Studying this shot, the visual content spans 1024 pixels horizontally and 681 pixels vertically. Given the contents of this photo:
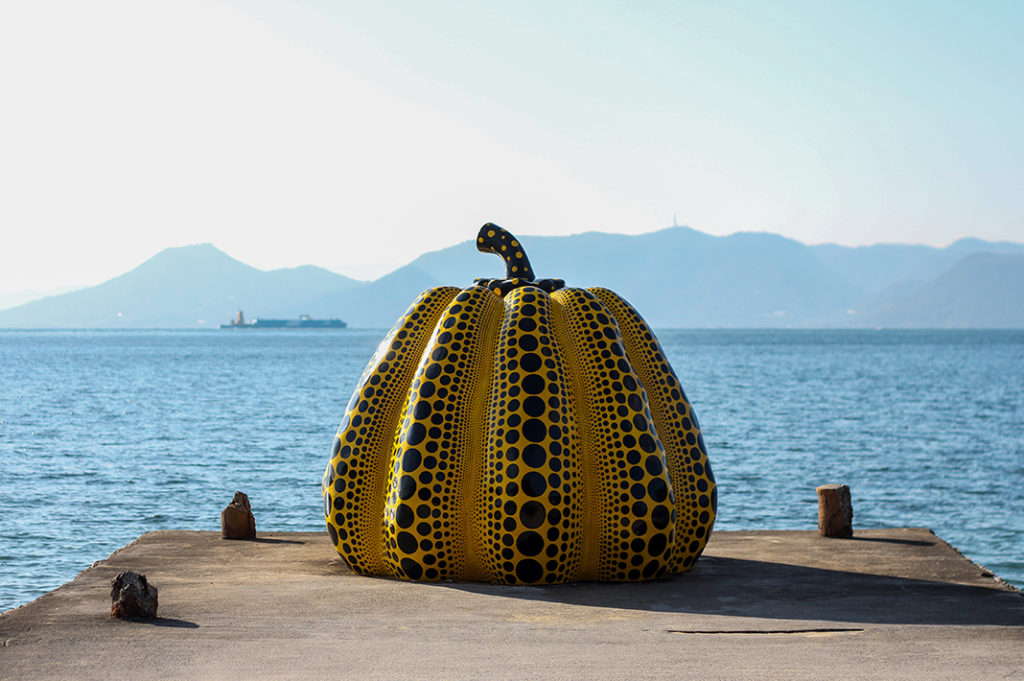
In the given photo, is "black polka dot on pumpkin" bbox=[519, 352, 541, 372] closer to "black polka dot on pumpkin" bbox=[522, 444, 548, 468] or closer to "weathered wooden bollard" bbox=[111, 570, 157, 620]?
"black polka dot on pumpkin" bbox=[522, 444, 548, 468]

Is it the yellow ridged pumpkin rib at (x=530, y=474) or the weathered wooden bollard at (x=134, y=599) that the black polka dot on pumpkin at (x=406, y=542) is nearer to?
the yellow ridged pumpkin rib at (x=530, y=474)

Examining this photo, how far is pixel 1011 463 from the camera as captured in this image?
34.7 m

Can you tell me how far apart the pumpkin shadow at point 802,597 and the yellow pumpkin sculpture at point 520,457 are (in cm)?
26

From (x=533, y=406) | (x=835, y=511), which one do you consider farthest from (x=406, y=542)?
(x=835, y=511)

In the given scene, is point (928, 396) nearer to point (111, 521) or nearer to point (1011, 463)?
point (1011, 463)

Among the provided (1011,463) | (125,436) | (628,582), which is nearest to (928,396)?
(1011,463)

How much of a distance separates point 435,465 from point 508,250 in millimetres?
2832

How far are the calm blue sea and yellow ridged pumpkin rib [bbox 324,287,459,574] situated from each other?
22.6 ft

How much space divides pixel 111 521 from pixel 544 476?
14.8 m

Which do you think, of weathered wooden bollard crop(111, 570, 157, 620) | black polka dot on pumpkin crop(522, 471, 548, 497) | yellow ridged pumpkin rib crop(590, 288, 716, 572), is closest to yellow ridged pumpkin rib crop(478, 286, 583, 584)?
black polka dot on pumpkin crop(522, 471, 548, 497)

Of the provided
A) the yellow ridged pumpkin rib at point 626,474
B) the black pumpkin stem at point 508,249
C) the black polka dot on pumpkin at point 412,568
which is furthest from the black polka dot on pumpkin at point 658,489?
the black pumpkin stem at point 508,249

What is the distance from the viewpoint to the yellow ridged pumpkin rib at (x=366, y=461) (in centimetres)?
995

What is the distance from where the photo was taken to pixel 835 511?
1228cm

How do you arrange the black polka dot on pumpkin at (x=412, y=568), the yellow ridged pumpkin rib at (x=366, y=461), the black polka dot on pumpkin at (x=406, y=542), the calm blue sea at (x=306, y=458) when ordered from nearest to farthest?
the black polka dot on pumpkin at (x=406, y=542)
the black polka dot on pumpkin at (x=412, y=568)
the yellow ridged pumpkin rib at (x=366, y=461)
the calm blue sea at (x=306, y=458)
